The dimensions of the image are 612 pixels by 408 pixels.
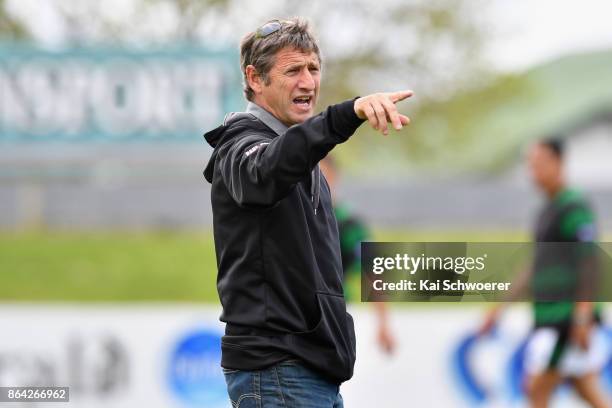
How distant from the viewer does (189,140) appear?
13.3 metres

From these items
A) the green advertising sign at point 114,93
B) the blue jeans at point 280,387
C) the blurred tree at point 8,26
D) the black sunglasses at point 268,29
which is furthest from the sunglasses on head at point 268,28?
the blurred tree at point 8,26

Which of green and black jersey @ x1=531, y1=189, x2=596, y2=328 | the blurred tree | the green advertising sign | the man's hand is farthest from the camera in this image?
the blurred tree

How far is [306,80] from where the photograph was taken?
3.10 meters

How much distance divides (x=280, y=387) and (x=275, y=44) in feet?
3.07

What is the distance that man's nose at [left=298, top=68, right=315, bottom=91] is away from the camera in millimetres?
3098

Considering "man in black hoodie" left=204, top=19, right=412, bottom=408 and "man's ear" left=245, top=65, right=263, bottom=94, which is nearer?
"man in black hoodie" left=204, top=19, right=412, bottom=408

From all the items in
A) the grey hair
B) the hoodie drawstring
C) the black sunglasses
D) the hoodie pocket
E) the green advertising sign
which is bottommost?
the hoodie pocket

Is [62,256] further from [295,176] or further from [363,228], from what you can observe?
Result: [295,176]

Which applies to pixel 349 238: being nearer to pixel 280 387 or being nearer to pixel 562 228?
pixel 562 228

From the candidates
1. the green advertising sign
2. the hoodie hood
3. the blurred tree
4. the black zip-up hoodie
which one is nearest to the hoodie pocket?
the black zip-up hoodie

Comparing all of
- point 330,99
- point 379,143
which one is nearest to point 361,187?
point 379,143

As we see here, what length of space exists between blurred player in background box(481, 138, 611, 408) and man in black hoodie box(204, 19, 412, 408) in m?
3.93

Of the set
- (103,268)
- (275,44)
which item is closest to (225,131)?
(275,44)

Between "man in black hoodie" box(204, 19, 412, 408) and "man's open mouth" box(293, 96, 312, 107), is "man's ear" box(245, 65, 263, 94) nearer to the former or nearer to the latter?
"man in black hoodie" box(204, 19, 412, 408)
